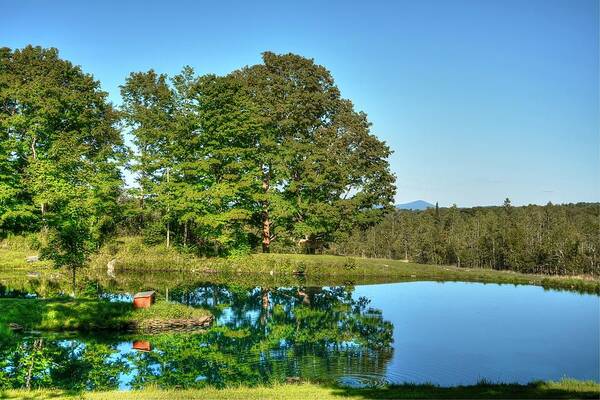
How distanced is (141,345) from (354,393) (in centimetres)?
1094

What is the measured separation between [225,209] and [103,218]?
12467 millimetres

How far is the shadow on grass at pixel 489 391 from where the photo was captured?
41.9 feet

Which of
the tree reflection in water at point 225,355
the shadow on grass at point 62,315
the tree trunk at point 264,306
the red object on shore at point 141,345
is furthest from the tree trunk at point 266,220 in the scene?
the red object on shore at point 141,345

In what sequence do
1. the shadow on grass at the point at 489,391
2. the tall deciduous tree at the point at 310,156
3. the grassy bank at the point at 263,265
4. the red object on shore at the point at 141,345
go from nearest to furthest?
1. the shadow on grass at the point at 489,391
2. the red object on shore at the point at 141,345
3. the grassy bank at the point at 263,265
4. the tall deciduous tree at the point at 310,156

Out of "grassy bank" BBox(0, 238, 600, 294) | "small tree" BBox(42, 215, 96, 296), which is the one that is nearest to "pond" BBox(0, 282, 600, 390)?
"small tree" BBox(42, 215, 96, 296)

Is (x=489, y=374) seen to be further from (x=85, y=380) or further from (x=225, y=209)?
(x=225, y=209)

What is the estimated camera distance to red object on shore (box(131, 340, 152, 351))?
20234 mm

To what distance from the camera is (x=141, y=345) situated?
20750mm

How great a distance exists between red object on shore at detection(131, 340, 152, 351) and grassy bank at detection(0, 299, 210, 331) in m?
2.63

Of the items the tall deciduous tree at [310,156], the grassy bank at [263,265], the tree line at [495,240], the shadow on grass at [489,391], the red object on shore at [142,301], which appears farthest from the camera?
the tree line at [495,240]

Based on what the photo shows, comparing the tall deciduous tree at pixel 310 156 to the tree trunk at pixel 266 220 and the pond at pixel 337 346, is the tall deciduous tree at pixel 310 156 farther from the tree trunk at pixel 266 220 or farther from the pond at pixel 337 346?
the pond at pixel 337 346

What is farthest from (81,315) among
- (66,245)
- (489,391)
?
(489,391)

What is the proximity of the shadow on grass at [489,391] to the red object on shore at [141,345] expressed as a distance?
30.9 ft

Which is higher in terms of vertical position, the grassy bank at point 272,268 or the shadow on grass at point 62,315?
the grassy bank at point 272,268
